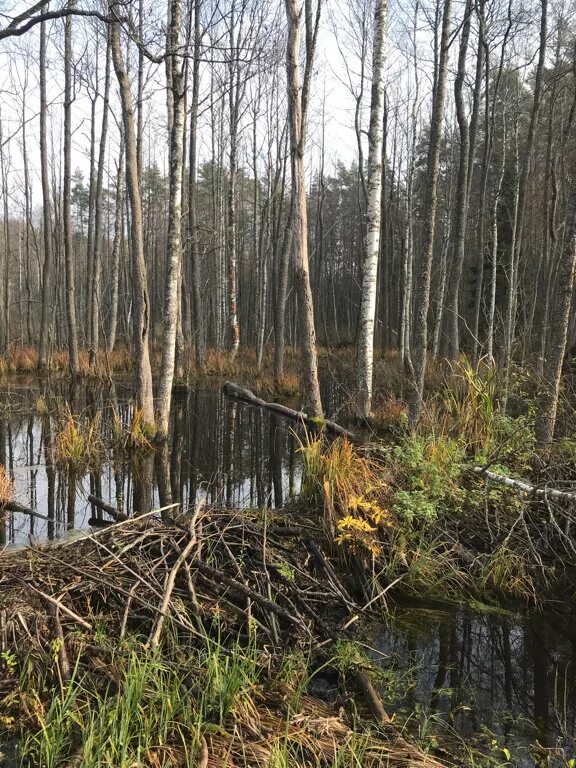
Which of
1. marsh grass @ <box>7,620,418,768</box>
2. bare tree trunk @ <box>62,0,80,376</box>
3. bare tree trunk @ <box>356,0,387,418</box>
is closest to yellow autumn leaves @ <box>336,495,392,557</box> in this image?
marsh grass @ <box>7,620,418,768</box>

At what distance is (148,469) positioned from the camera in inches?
284

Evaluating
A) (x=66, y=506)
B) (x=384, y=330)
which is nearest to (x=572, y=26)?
(x=384, y=330)

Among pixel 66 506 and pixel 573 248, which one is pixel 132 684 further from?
pixel 573 248

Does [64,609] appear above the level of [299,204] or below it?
below

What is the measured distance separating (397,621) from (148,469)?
450cm

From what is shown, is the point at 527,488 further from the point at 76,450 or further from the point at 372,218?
the point at 76,450

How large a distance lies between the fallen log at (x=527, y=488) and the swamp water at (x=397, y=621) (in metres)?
0.93

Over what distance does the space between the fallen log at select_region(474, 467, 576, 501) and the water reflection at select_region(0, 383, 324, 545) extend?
2.26m

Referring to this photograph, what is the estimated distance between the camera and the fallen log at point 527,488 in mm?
4042

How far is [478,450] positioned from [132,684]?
158 inches

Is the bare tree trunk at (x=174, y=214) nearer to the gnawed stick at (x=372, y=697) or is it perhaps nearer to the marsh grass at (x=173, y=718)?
the marsh grass at (x=173, y=718)

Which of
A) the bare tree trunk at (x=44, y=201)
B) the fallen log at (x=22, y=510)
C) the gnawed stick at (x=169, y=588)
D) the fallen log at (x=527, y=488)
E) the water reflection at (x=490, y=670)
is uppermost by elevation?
the bare tree trunk at (x=44, y=201)

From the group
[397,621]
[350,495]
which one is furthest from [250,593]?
[350,495]

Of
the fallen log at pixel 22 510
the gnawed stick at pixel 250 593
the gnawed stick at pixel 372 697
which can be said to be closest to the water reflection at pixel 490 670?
the gnawed stick at pixel 372 697
